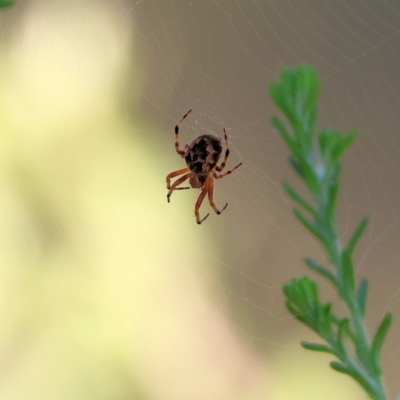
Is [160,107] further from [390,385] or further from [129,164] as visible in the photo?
[390,385]

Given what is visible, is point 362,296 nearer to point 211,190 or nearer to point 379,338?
point 379,338

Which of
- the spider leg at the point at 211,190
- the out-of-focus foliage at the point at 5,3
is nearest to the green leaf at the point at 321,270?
the out-of-focus foliage at the point at 5,3

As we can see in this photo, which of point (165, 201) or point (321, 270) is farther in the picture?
point (165, 201)

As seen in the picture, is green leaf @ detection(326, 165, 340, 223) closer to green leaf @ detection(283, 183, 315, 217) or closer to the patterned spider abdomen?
green leaf @ detection(283, 183, 315, 217)

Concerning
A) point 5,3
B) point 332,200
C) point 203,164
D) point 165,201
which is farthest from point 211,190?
point 5,3

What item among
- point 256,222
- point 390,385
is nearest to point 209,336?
point 256,222

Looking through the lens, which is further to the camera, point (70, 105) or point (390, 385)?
point (70, 105)
